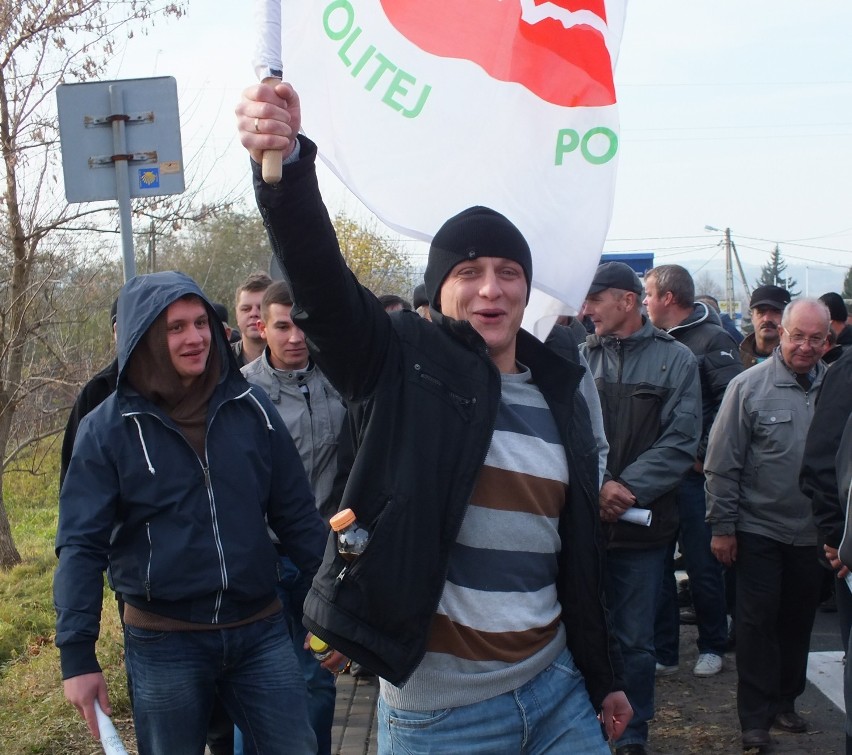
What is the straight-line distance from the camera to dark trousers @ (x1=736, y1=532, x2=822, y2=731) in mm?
4898

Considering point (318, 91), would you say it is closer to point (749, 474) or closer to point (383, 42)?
point (383, 42)

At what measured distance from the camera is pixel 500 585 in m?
2.38

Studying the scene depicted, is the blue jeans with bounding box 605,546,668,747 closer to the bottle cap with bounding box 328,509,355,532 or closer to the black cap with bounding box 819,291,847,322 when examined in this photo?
the bottle cap with bounding box 328,509,355,532

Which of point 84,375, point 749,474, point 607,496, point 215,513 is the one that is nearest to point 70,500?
point 215,513

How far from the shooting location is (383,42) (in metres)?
3.13

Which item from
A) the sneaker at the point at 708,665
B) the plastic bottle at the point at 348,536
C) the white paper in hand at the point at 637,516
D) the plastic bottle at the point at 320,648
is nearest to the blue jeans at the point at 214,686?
the plastic bottle at the point at 320,648

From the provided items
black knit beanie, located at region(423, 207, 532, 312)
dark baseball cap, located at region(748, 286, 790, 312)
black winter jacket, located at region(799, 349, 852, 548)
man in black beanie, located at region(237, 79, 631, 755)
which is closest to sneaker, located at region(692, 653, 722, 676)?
black winter jacket, located at region(799, 349, 852, 548)

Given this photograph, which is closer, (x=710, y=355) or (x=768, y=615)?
(x=768, y=615)

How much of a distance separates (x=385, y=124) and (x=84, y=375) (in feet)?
25.9

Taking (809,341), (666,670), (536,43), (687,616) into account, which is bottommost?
(687,616)

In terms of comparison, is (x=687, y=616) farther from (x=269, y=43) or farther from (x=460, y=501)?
(x=269, y=43)

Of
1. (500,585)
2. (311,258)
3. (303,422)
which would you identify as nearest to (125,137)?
(303,422)

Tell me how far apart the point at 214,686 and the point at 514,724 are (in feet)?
4.57

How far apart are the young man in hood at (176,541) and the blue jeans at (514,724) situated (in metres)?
1.01
